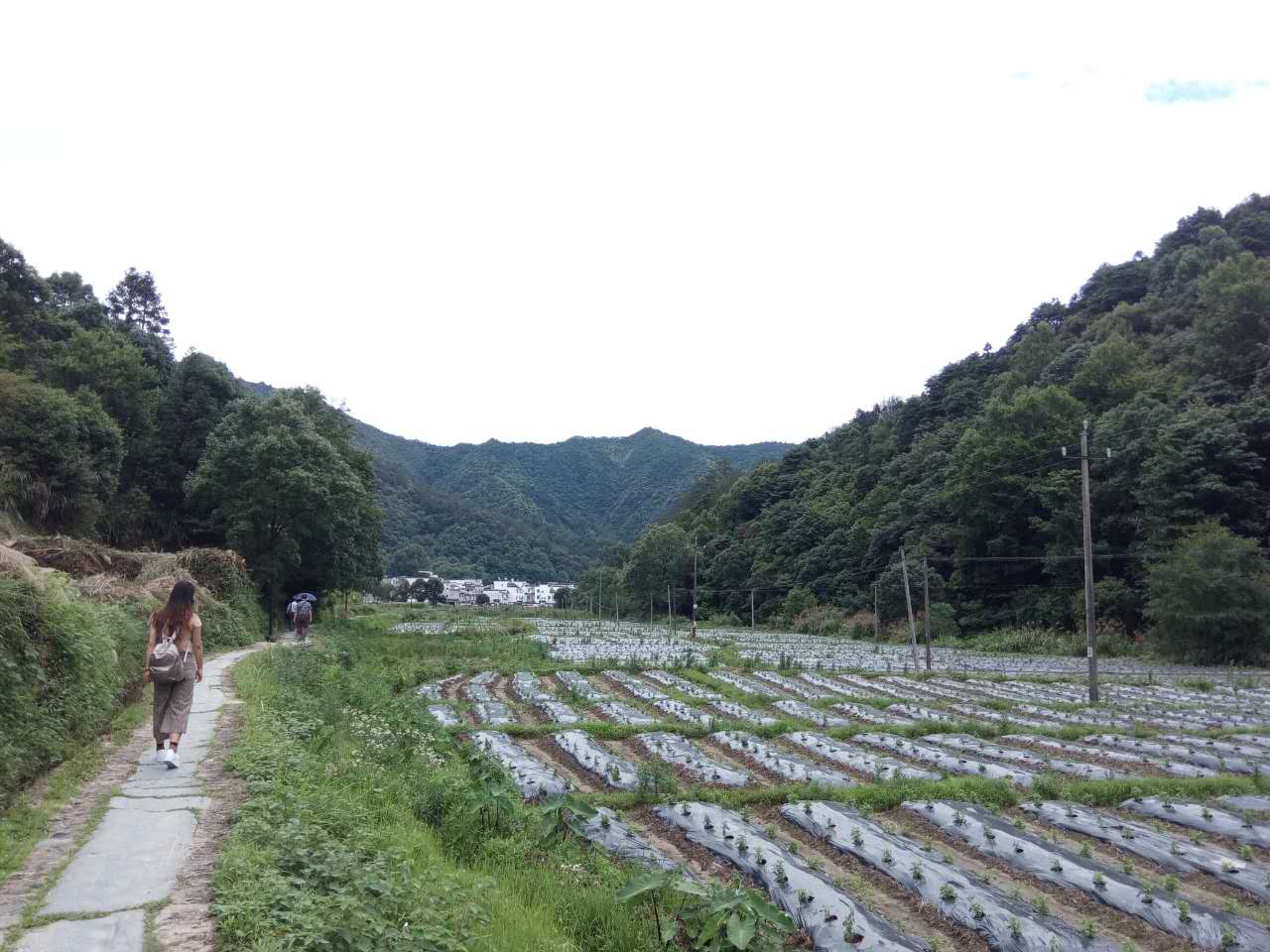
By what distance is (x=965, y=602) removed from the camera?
163 ft

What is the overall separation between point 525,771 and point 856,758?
179 inches

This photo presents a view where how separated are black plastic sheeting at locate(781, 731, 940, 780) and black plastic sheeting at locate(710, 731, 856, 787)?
41 cm

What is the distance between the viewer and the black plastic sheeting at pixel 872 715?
50.3ft

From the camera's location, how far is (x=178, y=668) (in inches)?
278

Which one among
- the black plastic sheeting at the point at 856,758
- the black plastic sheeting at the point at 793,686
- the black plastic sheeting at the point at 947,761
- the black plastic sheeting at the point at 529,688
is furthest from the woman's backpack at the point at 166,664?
the black plastic sheeting at the point at 793,686

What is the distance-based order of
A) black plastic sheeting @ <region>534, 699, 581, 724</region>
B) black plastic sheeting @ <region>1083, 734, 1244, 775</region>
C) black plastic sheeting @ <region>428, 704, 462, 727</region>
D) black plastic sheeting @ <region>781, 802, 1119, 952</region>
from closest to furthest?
1. black plastic sheeting @ <region>781, 802, 1119, 952</region>
2. black plastic sheeting @ <region>1083, 734, 1244, 775</region>
3. black plastic sheeting @ <region>428, 704, 462, 727</region>
4. black plastic sheeting @ <region>534, 699, 581, 724</region>

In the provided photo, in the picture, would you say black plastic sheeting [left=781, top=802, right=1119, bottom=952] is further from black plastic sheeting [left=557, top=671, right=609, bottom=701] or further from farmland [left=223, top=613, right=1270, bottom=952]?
black plastic sheeting [left=557, top=671, right=609, bottom=701]

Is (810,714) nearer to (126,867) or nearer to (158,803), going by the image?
(158,803)

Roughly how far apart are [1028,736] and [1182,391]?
132 feet

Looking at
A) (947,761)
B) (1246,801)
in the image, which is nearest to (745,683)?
(947,761)

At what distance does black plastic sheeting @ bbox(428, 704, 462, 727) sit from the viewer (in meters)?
14.5

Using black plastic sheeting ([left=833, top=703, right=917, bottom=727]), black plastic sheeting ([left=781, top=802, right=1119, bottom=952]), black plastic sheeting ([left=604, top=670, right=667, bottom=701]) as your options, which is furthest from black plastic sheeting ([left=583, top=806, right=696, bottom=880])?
black plastic sheeting ([left=604, top=670, right=667, bottom=701])

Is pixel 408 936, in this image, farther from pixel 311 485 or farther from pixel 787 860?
pixel 311 485

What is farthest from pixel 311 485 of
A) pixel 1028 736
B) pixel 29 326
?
pixel 1028 736
